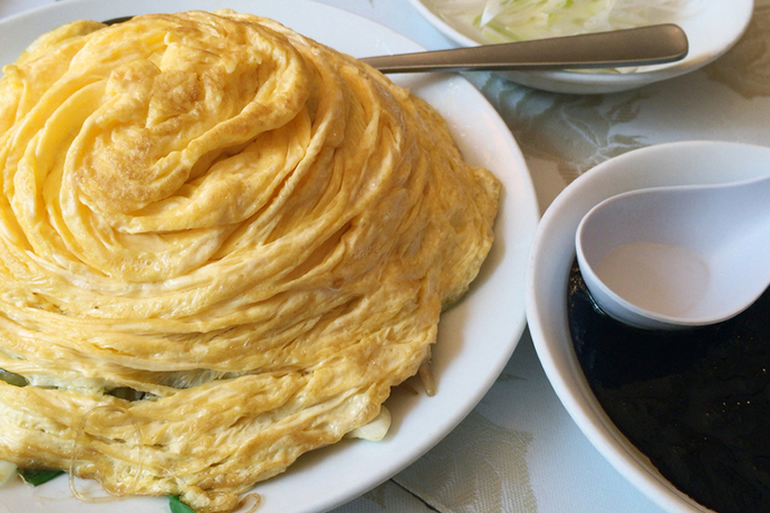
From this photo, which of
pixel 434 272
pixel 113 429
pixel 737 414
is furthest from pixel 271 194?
pixel 737 414

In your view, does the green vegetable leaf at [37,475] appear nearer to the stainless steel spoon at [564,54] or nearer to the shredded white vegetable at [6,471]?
the shredded white vegetable at [6,471]

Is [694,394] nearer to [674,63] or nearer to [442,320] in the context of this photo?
[442,320]

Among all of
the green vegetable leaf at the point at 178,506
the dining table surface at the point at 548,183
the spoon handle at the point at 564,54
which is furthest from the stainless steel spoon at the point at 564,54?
the green vegetable leaf at the point at 178,506

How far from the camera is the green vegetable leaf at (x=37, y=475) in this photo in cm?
113

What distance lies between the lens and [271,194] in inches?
48.4

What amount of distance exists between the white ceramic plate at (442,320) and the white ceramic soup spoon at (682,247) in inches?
8.7

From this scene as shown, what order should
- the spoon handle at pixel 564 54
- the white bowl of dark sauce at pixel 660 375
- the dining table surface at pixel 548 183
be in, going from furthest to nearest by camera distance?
the spoon handle at pixel 564 54
the dining table surface at pixel 548 183
the white bowl of dark sauce at pixel 660 375

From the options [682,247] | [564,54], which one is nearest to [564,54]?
[564,54]

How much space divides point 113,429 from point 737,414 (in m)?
1.27

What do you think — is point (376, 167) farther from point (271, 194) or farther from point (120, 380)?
point (120, 380)

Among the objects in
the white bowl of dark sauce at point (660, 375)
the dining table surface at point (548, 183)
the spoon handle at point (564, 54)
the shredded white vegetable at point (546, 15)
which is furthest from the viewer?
the shredded white vegetable at point (546, 15)

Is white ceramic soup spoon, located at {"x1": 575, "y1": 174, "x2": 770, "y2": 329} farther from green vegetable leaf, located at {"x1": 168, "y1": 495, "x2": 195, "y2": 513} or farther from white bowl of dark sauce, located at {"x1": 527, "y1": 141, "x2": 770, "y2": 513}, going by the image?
green vegetable leaf, located at {"x1": 168, "y1": 495, "x2": 195, "y2": 513}

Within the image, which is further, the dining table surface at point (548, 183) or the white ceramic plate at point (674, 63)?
the white ceramic plate at point (674, 63)

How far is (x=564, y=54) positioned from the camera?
1.78m
